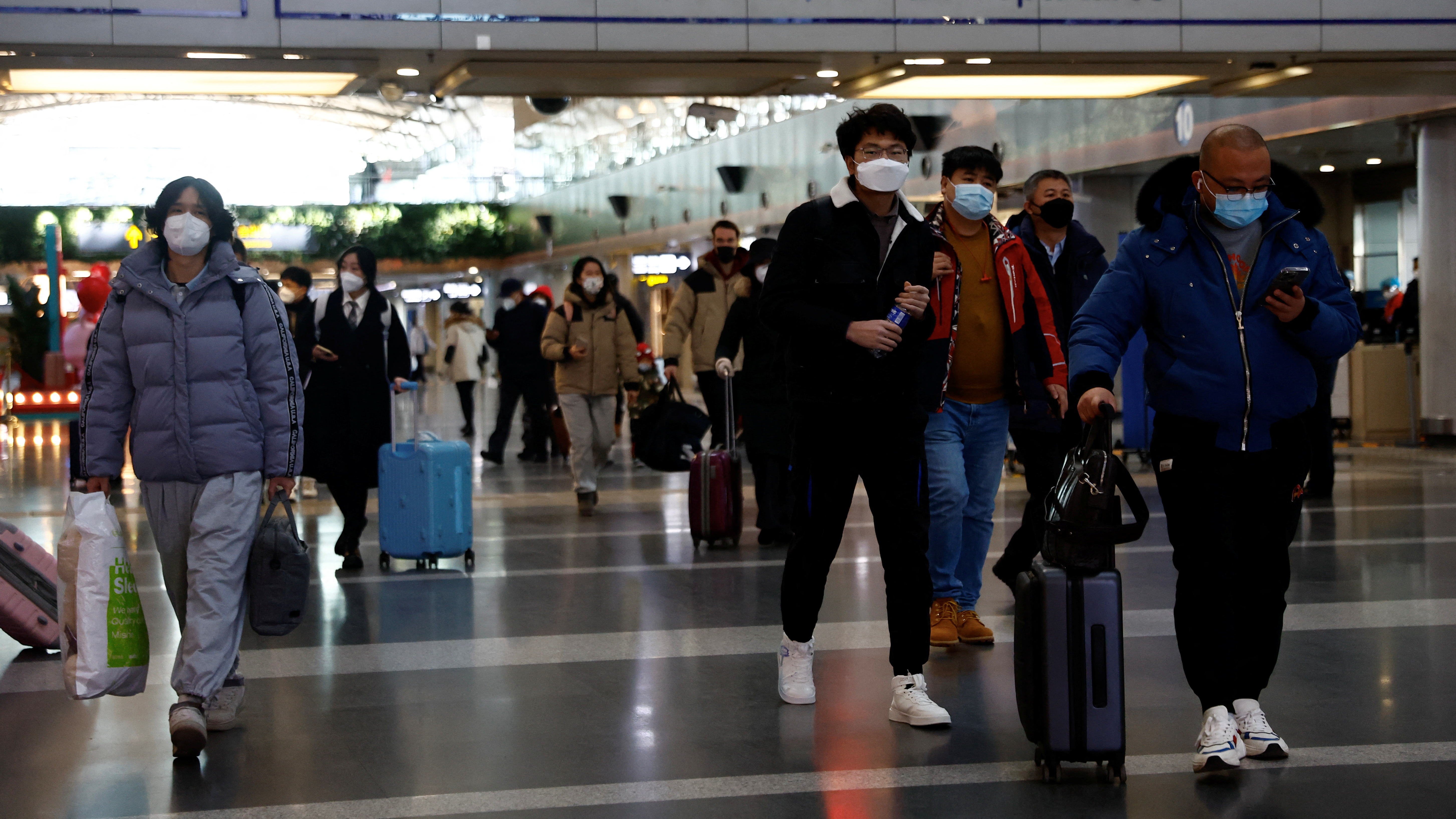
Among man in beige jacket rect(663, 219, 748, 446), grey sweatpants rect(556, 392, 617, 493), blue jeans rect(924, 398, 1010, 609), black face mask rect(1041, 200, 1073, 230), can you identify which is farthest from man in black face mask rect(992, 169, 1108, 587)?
grey sweatpants rect(556, 392, 617, 493)

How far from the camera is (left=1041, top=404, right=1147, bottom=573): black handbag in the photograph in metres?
4.06

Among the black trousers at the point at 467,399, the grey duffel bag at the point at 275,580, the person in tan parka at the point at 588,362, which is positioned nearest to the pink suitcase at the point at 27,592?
the grey duffel bag at the point at 275,580

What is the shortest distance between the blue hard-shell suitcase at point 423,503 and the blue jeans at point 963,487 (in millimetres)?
3343

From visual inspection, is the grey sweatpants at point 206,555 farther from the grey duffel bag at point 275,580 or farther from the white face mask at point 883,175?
the white face mask at point 883,175

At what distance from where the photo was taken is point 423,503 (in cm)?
836

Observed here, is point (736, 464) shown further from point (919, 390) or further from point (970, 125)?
point (970, 125)

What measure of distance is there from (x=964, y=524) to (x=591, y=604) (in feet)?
6.35

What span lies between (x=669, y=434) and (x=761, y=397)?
156 centimetres

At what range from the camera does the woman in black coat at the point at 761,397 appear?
8836 millimetres

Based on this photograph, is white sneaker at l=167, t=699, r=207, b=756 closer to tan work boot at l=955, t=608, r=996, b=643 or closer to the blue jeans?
the blue jeans

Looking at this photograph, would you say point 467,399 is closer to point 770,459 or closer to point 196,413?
point 770,459

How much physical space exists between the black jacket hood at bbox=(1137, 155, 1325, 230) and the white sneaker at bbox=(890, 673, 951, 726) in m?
1.59

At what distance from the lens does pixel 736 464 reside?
904 centimetres

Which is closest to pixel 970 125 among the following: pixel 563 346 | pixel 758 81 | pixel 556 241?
pixel 758 81
